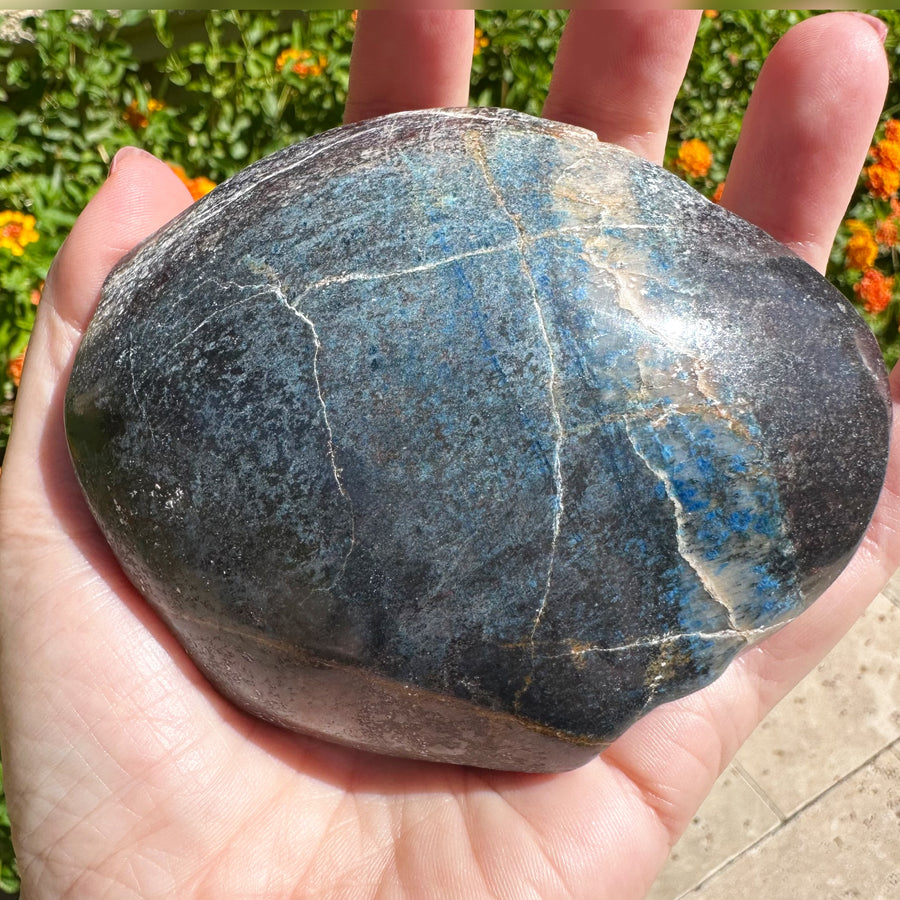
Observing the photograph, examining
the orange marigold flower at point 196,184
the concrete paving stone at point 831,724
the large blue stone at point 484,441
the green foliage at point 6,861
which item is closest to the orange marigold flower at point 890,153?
the concrete paving stone at point 831,724

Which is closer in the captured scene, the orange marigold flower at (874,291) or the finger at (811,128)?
the finger at (811,128)

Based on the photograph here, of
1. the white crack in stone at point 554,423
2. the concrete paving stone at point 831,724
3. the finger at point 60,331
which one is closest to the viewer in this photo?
the white crack in stone at point 554,423

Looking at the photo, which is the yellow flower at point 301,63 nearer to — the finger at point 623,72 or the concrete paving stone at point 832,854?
the finger at point 623,72

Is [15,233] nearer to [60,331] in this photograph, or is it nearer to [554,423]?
[60,331]

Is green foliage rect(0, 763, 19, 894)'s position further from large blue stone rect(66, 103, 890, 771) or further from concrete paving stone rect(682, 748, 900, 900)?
concrete paving stone rect(682, 748, 900, 900)

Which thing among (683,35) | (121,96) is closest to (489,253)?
(683,35)

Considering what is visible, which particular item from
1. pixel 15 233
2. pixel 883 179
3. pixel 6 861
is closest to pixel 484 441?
pixel 15 233
